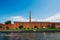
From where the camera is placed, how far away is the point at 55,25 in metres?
71.8

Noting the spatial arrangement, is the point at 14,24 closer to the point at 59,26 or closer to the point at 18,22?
the point at 18,22

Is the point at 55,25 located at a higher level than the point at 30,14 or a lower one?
lower

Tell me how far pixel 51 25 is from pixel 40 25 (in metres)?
5.18

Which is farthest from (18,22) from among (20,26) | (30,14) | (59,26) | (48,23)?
(59,26)

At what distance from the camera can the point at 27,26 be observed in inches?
2790

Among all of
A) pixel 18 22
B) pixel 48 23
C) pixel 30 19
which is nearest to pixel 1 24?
pixel 18 22

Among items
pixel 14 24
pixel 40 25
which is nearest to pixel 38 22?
pixel 40 25

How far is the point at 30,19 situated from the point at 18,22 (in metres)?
6.21

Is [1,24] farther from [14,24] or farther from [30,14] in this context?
[30,14]

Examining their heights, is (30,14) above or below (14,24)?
above

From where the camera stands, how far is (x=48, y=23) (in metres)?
72.5

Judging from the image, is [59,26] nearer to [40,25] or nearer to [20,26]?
[40,25]

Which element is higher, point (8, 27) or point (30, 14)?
point (30, 14)

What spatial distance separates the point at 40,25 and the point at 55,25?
23.0ft
